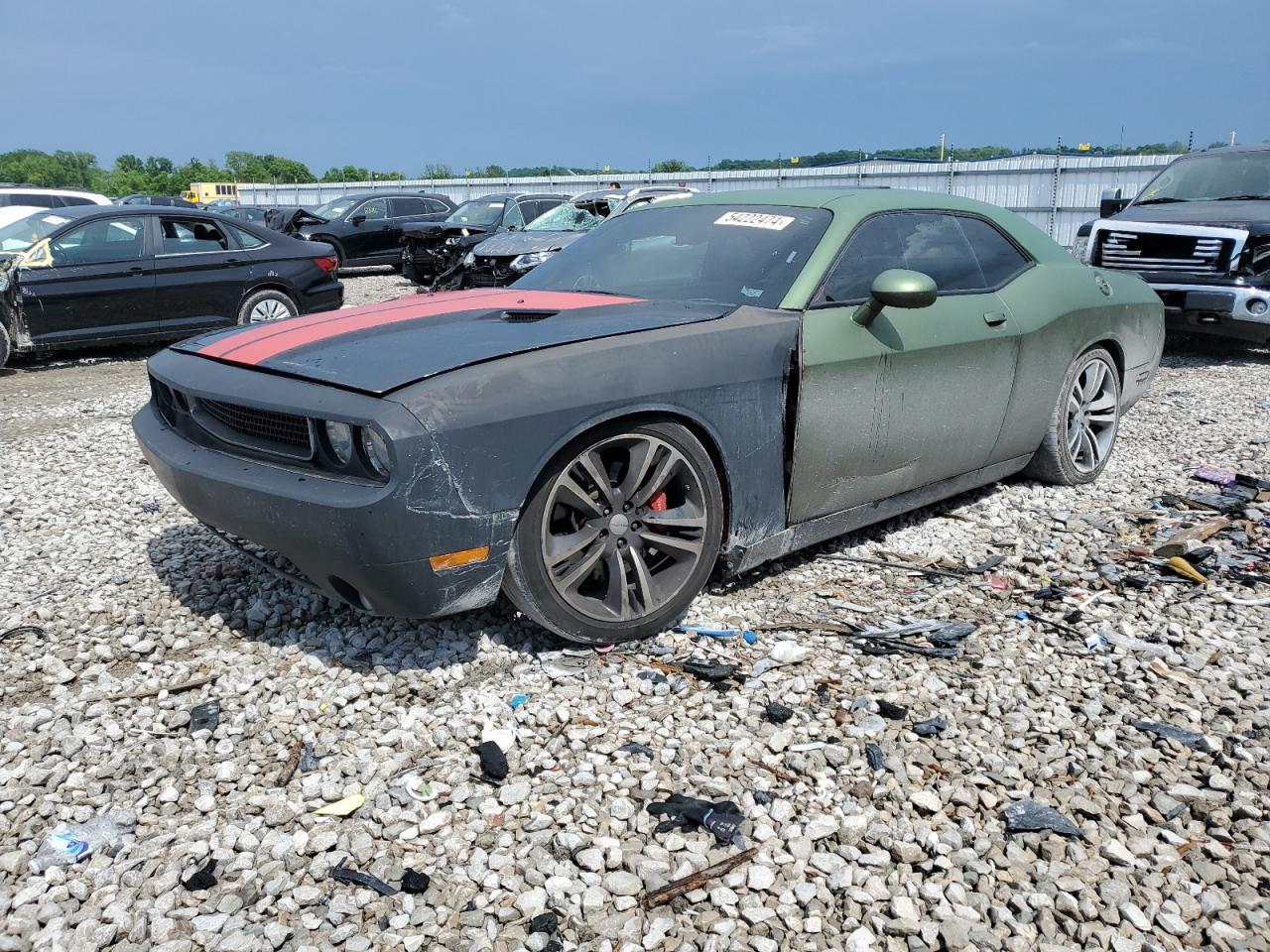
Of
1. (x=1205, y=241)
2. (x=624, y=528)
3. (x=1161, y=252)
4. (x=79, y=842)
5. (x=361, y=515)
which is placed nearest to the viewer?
(x=79, y=842)

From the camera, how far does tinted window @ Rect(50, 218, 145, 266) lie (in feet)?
32.2

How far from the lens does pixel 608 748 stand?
295 cm

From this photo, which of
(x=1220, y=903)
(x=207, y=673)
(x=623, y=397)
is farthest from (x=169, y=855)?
(x=1220, y=903)

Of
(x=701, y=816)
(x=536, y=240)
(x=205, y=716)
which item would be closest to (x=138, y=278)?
(x=536, y=240)

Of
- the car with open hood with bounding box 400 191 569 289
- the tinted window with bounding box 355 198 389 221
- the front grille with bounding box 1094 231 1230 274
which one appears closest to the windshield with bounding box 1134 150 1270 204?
the front grille with bounding box 1094 231 1230 274

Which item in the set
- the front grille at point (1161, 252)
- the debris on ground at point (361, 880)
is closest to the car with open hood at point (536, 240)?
the front grille at point (1161, 252)

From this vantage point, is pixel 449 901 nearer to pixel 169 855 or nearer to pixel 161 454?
pixel 169 855

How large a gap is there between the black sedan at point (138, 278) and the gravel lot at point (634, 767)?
6.28 meters

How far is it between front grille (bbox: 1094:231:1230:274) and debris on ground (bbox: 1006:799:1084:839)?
25.9 ft

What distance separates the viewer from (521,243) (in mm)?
13875

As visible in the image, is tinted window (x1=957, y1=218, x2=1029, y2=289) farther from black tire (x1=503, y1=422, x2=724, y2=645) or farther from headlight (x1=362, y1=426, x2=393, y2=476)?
headlight (x1=362, y1=426, x2=393, y2=476)

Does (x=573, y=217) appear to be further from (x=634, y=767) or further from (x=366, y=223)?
(x=634, y=767)

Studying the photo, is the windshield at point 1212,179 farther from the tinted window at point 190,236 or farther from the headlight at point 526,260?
the tinted window at point 190,236

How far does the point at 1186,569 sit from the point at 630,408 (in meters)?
2.55
